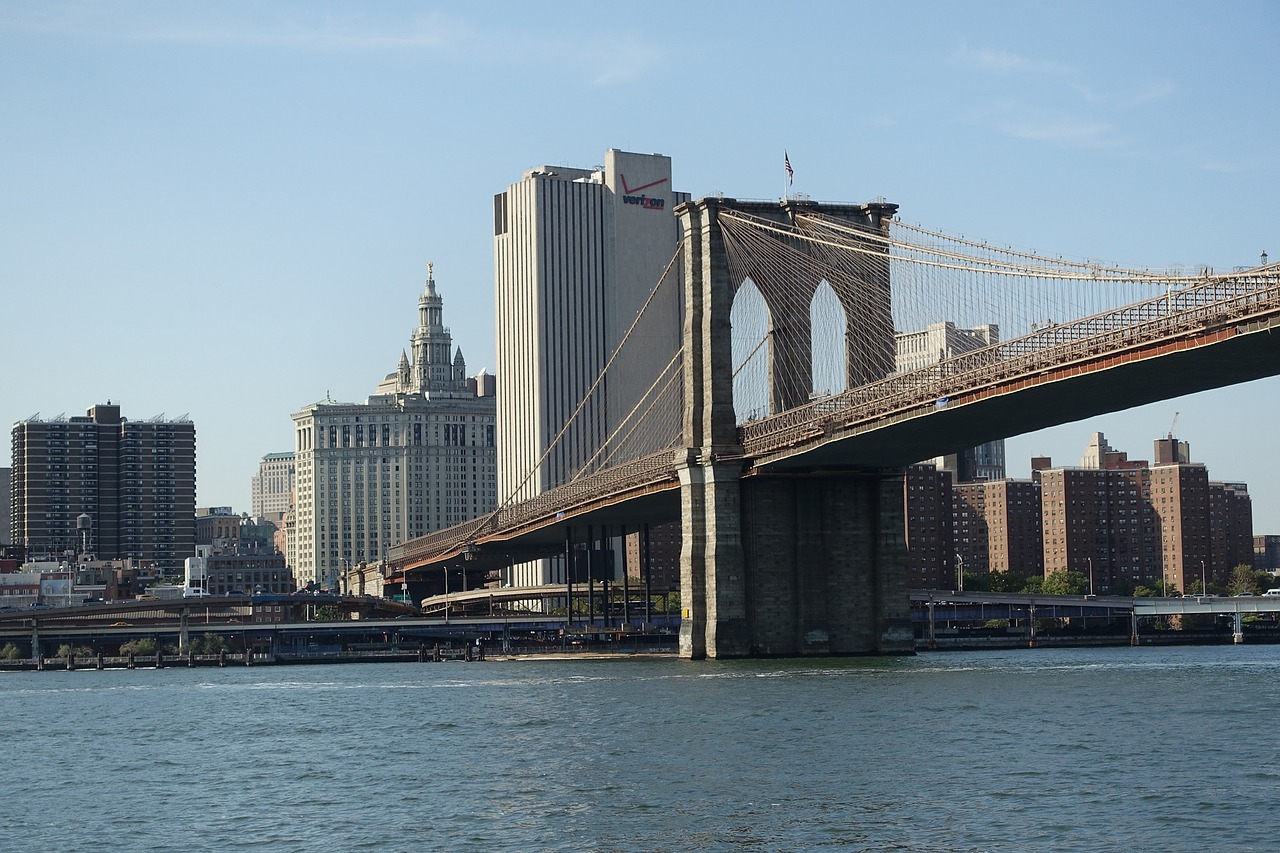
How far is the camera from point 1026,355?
66375 millimetres

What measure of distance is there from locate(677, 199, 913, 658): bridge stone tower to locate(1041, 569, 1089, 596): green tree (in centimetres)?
9222

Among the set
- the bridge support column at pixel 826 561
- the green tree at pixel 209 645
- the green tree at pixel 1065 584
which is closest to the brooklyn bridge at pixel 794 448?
the bridge support column at pixel 826 561

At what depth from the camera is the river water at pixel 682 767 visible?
34312 mm

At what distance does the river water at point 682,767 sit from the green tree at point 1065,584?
4160 inches

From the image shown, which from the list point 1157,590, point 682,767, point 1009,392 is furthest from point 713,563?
point 1157,590

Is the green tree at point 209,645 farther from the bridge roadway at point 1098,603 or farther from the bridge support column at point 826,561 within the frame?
the bridge support column at point 826,561

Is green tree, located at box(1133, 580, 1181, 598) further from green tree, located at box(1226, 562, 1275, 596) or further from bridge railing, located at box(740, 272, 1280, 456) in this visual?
bridge railing, located at box(740, 272, 1280, 456)

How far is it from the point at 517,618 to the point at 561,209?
6410 centimetres

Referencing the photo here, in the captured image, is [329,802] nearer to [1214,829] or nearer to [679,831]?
[679,831]

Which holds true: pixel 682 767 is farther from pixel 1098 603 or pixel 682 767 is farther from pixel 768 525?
pixel 1098 603

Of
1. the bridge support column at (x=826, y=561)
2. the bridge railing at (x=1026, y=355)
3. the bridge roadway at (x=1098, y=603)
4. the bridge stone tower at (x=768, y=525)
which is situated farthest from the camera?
the bridge roadway at (x=1098, y=603)

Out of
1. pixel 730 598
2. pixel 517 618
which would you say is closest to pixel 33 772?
pixel 730 598

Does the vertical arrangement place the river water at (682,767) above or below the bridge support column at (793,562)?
below

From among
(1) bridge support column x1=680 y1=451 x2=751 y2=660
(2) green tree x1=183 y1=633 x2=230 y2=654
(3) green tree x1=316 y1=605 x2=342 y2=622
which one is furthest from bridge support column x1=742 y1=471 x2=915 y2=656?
(3) green tree x1=316 y1=605 x2=342 y2=622
